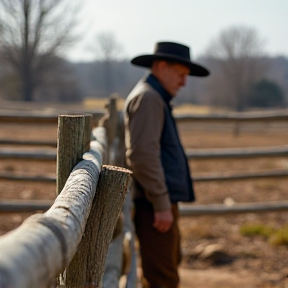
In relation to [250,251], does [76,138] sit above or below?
above

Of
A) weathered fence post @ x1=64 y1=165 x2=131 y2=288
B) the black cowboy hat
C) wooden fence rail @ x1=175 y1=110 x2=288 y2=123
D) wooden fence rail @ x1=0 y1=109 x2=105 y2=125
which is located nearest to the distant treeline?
wooden fence rail @ x1=175 y1=110 x2=288 y2=123

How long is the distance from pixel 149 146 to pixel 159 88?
0.35 m

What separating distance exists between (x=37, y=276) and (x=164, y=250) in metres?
2.57

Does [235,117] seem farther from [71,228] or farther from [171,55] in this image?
[71,228]

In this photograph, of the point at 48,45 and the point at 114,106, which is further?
the point at 48,45

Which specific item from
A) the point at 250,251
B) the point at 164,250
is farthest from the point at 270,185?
the point at 164,250

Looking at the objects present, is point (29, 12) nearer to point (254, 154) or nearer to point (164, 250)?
point (254, 154)

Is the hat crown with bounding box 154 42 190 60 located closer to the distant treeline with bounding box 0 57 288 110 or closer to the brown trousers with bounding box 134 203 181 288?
the brown trousers with bounding box 134 203 181 288

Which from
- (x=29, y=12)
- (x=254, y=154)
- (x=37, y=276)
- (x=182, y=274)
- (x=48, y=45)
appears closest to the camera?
(x=37, y=276)

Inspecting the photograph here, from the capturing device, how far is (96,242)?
1435mm

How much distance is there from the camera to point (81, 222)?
1.05 meters

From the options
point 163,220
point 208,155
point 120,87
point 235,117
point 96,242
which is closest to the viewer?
point 96,242

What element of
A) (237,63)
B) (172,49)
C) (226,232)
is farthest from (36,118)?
(237,63)

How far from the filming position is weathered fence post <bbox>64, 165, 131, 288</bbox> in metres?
1.44
